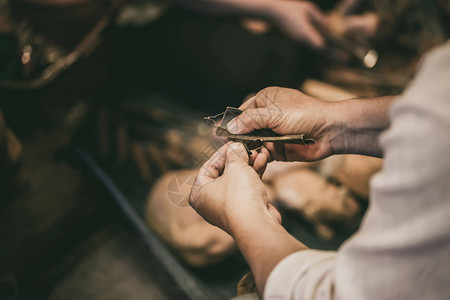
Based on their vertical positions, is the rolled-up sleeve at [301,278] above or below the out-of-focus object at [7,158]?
above

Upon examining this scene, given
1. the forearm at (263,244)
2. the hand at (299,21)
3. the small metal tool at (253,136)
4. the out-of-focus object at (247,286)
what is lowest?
the out-of-focus object at (247,286)

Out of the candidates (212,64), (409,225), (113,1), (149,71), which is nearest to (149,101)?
(149,71)

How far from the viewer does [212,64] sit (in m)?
2.56

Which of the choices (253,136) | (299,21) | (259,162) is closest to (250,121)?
(253,136)

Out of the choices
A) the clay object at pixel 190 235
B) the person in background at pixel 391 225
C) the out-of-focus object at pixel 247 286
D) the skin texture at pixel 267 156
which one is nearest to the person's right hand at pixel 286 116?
the skin texture at pixel 267 156

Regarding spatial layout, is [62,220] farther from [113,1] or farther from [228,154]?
[113,1]

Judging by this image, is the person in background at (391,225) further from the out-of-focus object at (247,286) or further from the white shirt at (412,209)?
the out-of-focus object at (247,286)

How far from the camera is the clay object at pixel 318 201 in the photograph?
1.90 m

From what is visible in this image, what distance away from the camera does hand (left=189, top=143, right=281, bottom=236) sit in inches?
35.0

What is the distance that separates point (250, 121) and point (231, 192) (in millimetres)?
320

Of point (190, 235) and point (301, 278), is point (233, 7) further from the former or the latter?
point (301, 278)

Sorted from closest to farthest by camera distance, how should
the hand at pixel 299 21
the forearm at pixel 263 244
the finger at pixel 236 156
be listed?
the forearm at pixel 263 244 → the finger at pixel 236 156 → the hand at pixel 299 21

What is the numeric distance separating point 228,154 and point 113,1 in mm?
1887

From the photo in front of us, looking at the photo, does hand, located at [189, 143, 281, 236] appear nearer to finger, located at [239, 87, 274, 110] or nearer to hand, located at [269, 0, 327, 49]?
finger, located at [239, 87, 274, 110]
